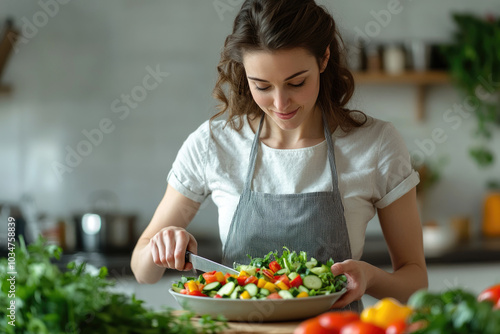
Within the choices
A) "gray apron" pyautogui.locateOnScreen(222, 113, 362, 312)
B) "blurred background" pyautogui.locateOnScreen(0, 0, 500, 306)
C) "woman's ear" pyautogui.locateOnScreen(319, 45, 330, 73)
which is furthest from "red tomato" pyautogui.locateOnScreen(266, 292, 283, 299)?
"blurred background" pyautogui.locateOnScreen(0, 0, 500, 306)

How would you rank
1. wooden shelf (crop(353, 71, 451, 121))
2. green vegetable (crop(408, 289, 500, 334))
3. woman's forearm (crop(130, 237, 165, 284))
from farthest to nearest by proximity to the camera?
1. wooden shelf (crop(353, 71, 451, 121))
2. woman's forearm (crop(130, 237, 165, 284))
3. green vegetable (crop(408, 289, 500, 334))

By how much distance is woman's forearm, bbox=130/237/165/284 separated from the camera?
1584mm

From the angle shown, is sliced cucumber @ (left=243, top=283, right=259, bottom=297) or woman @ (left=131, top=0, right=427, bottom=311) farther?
woman @ (left=131, top=0, right=427, bottom=311)

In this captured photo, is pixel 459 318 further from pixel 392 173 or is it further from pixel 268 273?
pixel 392 173

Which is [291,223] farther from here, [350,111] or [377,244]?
[377,244]

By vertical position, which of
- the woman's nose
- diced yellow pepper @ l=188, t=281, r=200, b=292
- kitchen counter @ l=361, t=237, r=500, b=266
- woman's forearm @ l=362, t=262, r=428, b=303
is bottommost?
kitchen counter @ l=361, t=237, r=500, b=266

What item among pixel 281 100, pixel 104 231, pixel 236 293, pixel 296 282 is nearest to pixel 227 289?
pixel 236 293

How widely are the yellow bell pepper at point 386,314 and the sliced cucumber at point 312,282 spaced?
298mm

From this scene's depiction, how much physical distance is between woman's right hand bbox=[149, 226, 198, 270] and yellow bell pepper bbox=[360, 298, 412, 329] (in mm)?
568

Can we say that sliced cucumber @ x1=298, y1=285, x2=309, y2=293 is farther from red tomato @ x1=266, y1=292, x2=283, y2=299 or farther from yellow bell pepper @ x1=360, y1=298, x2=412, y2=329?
yellow bell pepper @ x1=360, y1=298, x2=412, y2=329

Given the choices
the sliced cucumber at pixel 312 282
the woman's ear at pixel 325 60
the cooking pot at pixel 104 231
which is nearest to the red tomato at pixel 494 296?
the sliced cucumber at pixel 312 282

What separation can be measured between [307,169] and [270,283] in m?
0.51

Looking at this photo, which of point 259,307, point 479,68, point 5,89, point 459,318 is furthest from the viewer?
point 479,68

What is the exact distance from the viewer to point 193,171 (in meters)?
1.72
